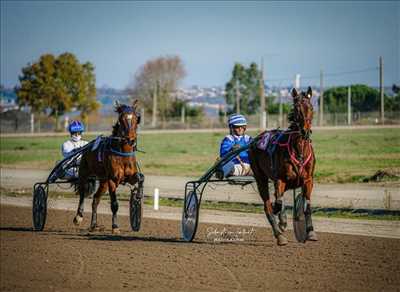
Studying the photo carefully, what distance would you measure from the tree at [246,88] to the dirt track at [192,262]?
74.0m

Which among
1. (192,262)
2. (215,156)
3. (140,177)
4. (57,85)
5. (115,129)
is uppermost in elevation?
(57,85)

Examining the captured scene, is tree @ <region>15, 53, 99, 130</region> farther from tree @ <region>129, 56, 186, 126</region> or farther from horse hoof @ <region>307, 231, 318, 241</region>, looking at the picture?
horse hoof @ <region>307, 231, 318, 241</region>

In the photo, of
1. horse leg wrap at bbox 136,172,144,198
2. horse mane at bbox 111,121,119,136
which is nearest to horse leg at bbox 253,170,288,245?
horse leg wrap at bbox 136,172,144,198

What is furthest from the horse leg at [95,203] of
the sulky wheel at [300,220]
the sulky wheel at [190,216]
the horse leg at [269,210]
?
the sulky wheel at [300,220]

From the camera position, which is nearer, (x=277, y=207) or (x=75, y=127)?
(x=277, y=207)

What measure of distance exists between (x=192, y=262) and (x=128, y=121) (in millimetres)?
3778

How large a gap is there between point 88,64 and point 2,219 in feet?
189

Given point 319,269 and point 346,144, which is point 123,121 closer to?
point 319,269

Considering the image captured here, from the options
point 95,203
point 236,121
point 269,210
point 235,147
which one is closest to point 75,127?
point 95,203

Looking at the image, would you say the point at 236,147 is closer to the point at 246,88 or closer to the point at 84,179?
the point at 84,179

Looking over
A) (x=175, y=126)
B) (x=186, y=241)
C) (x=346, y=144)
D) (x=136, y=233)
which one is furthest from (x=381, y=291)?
(x=175, y=126)

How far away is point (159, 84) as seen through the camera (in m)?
92.4

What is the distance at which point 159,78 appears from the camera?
9325 cm

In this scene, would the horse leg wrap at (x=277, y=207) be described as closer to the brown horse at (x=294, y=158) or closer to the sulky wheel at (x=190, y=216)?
the brown horse at (x=294, y=158)
